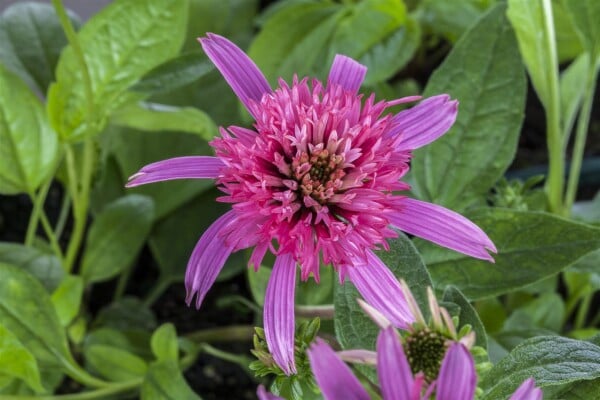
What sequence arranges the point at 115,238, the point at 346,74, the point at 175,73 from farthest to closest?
the point at 115,238 < the point at 175,73 < the point at 346,74

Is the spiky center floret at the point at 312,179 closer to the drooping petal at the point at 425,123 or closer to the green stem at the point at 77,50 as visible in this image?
the drooping petal at the point at 425,123

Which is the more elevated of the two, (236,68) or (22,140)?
(236,68)

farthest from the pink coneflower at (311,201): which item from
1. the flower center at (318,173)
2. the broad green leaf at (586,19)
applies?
the broad green leaf at (586,19)

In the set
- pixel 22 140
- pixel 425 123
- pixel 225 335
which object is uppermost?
pixel 425 123

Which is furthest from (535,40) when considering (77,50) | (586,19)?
(77,50)

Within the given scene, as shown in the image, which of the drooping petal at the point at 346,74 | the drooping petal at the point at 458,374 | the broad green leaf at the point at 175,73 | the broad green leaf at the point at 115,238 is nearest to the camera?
the drooping petal at the point at 458,374

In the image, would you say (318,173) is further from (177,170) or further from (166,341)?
(166,341)

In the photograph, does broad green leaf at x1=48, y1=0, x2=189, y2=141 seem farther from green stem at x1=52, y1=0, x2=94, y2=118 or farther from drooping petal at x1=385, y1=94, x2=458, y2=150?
drooping petal at x1=385, y1=94, x2=458, y2=150
